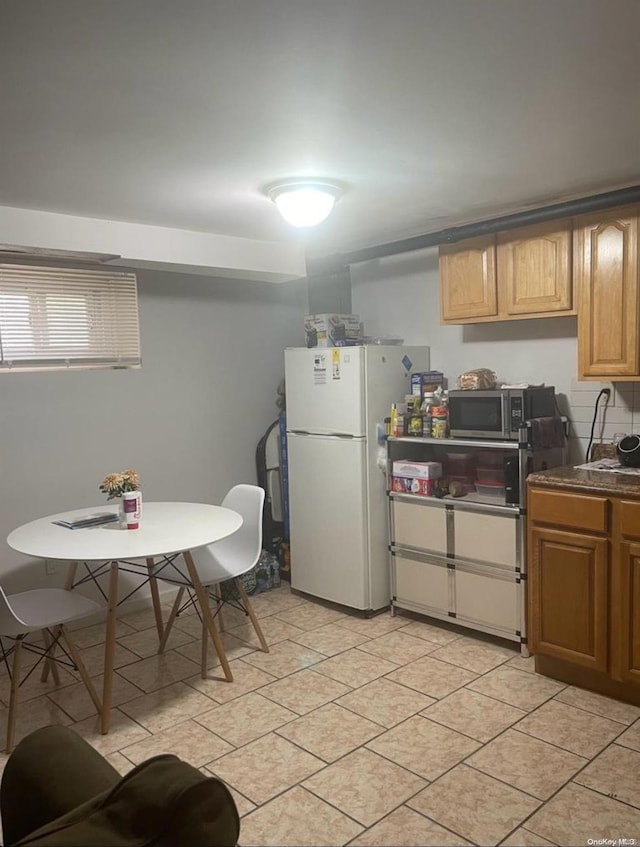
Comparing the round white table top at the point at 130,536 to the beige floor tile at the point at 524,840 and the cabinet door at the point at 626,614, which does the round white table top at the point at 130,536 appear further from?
the cabinet door at the point at 626,614

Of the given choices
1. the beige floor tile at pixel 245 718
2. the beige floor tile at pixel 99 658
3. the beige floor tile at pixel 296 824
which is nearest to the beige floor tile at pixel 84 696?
the beige floor tile at pixel 99 658

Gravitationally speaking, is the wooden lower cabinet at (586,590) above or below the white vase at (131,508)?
below

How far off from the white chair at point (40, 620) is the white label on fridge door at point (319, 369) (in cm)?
185

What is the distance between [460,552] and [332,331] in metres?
1.61

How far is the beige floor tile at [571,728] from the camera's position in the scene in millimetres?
2584

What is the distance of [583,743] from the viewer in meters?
2.60

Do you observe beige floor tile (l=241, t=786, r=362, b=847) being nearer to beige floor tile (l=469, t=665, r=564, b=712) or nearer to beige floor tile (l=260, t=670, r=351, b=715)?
beige floor tile (l=260, t=670, r=351, b=715)

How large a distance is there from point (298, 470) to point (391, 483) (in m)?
0.66

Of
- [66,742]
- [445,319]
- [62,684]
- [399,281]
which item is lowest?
[62,684]

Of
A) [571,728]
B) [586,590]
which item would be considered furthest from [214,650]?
[586,590]

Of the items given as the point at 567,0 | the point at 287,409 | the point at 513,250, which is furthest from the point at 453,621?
the point at 567,0

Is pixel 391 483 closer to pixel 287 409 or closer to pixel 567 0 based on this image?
pixel 287 409

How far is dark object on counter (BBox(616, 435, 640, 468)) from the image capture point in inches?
123

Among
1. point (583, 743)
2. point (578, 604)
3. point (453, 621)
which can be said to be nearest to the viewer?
point (583, 743)
